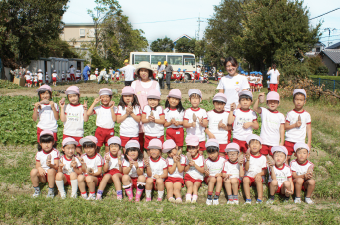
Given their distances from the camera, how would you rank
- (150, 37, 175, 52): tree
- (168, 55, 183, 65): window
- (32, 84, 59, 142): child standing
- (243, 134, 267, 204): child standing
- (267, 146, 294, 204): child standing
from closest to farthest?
1. (267, 146, 294, 204): child standing
2. (243, 134, 267, 204): child standing
3. (32, 84, 59, 142): child standing
4. (168, 55, 183, 65): window
5. (150, 37, 175, 52): tree

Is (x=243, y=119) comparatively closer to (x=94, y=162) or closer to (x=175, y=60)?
(x=94, y=162)

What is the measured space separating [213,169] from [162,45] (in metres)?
75.5

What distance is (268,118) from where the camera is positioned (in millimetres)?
4945

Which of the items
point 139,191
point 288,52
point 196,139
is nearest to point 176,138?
point 196,139

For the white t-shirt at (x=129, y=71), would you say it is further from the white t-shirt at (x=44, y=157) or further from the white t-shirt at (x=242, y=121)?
the white t-shirt at (x=242, y=121)

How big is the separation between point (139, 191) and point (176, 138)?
114 cm

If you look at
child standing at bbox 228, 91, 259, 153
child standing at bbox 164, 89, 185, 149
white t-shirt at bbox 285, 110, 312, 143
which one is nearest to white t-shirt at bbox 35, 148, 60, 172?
child standing at bbox 164, 89, 185, 149

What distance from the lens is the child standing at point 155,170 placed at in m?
4.50

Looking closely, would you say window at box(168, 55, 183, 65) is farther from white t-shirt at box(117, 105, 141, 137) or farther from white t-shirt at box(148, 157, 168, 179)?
white t-shirt at box(148, 157, 168, 179)

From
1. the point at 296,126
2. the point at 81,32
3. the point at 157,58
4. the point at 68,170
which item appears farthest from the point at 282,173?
the point at 81,32

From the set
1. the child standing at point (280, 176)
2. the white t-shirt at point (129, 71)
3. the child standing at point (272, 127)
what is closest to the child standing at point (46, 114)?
the child standing at point (272, 127)

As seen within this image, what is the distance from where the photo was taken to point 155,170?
4.61 meters

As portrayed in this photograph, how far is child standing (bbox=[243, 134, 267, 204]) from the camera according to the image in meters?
4.57

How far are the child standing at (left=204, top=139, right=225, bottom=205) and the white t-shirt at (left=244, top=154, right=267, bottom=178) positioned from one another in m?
0.48
